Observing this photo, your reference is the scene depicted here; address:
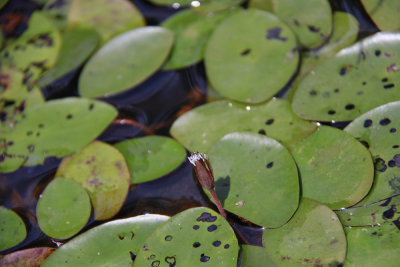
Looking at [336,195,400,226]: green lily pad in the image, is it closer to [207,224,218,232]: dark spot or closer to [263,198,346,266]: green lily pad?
[263,198,346,266]: green lily pad

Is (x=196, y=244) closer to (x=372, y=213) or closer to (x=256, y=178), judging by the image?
(x=256, y=178)

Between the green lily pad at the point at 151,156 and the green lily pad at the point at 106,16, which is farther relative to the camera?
the green lily pad at the point at 106,16

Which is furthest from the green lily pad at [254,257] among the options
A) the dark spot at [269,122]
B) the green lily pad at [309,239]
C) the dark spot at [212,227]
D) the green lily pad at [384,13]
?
the green lily pad at [384,13]

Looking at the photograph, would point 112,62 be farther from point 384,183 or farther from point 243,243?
point 384,183

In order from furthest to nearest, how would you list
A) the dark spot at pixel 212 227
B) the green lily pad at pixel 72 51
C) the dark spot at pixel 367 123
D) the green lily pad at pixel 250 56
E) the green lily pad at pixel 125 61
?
the green lily pad at pixel 72 51 → the green lily pad at pixel 125 61 → the green lily pad at pixel 250 56 → the dark spot at pixel 367 123 → the dark spot at pixel 212 227

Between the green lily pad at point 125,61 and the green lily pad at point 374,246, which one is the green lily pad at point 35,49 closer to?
the green lily pad at point 125,61

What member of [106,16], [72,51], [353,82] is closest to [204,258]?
[353,82]

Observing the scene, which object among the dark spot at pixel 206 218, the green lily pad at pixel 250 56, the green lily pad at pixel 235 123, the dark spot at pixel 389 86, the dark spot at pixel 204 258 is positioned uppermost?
the green lily pad at pixel 250 56
